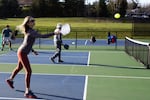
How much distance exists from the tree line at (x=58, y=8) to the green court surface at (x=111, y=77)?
59.0m

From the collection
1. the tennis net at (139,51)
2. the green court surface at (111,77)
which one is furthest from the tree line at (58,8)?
the green court surface at (111,77)

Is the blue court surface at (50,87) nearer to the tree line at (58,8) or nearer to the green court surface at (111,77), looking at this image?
the green court surface at (111,77)

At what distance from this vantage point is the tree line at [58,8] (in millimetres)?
75000

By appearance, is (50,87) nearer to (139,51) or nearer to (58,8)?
(139,51)

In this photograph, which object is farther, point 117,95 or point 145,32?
point 145,32

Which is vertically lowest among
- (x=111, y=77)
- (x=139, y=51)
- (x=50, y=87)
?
(x=139, y=51)

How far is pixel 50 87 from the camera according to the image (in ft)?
34.7

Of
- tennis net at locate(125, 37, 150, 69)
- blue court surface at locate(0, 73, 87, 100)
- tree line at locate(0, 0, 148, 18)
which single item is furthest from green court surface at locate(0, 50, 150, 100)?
tree line at locate(0, 0, 148, 18)

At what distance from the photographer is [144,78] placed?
12.5 meters

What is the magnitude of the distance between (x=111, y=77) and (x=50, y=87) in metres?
2.70

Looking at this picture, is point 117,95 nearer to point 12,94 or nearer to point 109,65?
point 12,94

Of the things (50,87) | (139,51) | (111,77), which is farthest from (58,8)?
(50,87)

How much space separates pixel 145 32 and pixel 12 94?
29.4 m

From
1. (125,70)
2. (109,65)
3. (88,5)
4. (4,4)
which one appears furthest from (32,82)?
(88,5)
